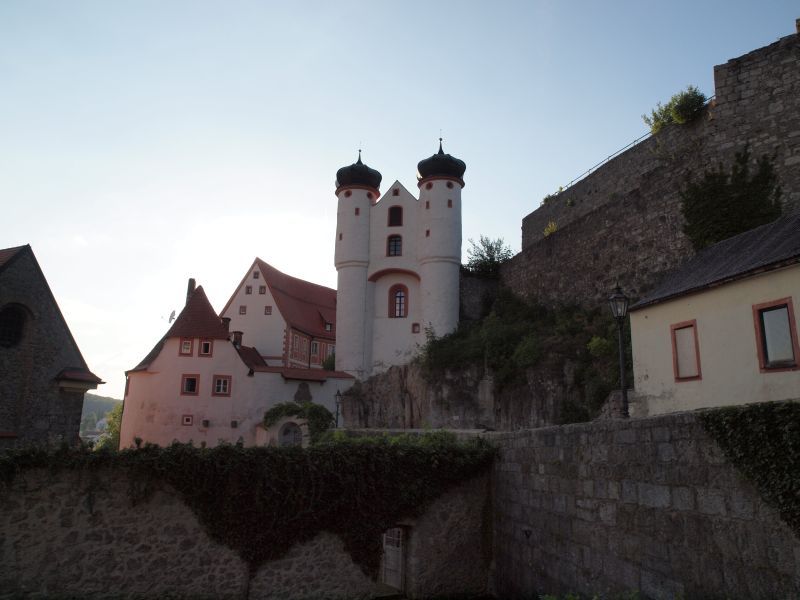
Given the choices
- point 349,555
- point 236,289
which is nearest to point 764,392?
point 349,555

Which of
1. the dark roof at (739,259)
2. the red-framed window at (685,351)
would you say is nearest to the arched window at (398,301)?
the dark roof at (739,259)

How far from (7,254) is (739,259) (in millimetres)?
21507

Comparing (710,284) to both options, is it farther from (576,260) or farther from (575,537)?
(576,260)

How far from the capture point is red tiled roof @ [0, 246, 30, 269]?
2050cm

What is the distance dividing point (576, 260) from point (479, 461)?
1589cm

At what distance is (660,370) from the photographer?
14398 millimetres

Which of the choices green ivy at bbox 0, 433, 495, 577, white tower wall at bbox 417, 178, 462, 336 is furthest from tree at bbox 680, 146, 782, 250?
white tower wall at bbox 417, 178, 462, 336

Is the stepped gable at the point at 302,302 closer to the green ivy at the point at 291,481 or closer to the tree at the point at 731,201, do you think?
the tree at the point at 731,201

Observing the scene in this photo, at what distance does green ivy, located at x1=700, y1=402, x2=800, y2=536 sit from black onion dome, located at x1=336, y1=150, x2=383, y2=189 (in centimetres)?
3518

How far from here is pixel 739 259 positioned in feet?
44.4

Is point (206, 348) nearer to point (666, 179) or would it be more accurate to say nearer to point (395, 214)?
point (395, 214)

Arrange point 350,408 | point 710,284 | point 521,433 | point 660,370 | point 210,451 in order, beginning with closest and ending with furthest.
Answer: point 210,451 → point 521,433 → point 710,284 → point 660,370 → point 350,408

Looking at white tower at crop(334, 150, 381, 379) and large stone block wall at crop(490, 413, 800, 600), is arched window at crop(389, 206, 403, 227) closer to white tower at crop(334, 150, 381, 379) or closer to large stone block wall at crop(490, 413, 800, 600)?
white tower at crop(334, 150, 381, 379)

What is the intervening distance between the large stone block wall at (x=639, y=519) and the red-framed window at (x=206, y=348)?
88.0 ft
